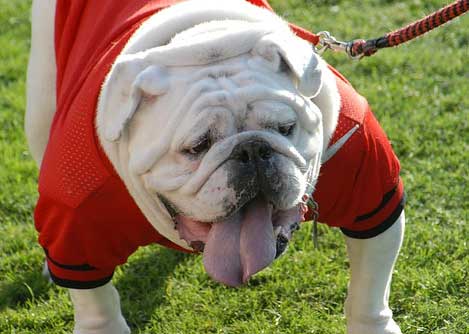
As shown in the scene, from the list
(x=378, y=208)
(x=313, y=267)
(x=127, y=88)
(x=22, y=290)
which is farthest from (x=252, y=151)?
(x=22, y=290)

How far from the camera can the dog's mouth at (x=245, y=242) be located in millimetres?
2871

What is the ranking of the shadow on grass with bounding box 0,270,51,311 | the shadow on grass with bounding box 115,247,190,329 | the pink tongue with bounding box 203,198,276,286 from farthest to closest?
the shadow on grass with bounding box 0,270,51,311 → the shadow on grass with bounding box 115,247,190,329 → the pink tongue with bounding box 203,198,276,286

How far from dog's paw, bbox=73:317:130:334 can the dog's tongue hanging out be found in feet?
2.18

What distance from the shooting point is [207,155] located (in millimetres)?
2793

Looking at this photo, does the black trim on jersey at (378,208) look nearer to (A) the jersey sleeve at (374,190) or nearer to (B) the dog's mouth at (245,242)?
(A) the jersey sleeve at (374,190)

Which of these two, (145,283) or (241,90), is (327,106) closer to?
(241,90)

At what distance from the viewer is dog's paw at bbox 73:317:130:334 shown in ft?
11.2

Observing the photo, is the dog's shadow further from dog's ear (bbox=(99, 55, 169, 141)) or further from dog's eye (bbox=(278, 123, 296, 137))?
dog's eye (bbox=(278, 123, 296, 137))

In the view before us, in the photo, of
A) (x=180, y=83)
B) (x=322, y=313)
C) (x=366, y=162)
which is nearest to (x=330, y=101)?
(x=366, y=162)

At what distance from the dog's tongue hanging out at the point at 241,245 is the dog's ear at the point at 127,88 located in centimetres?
41

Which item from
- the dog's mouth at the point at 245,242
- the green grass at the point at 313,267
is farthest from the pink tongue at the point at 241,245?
the green grass at the point at 313,267

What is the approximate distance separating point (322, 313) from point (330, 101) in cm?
110

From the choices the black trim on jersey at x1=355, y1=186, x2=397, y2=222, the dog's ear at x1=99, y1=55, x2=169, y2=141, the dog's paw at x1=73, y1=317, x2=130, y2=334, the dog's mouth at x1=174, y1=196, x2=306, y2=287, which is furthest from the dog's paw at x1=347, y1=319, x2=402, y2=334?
the dog's ear at x1=99, y1=55, x2=169, y2=141

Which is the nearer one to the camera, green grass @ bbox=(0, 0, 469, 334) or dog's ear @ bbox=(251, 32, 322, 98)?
dog's ear @ bbox=(251, 32, 322, 98)
